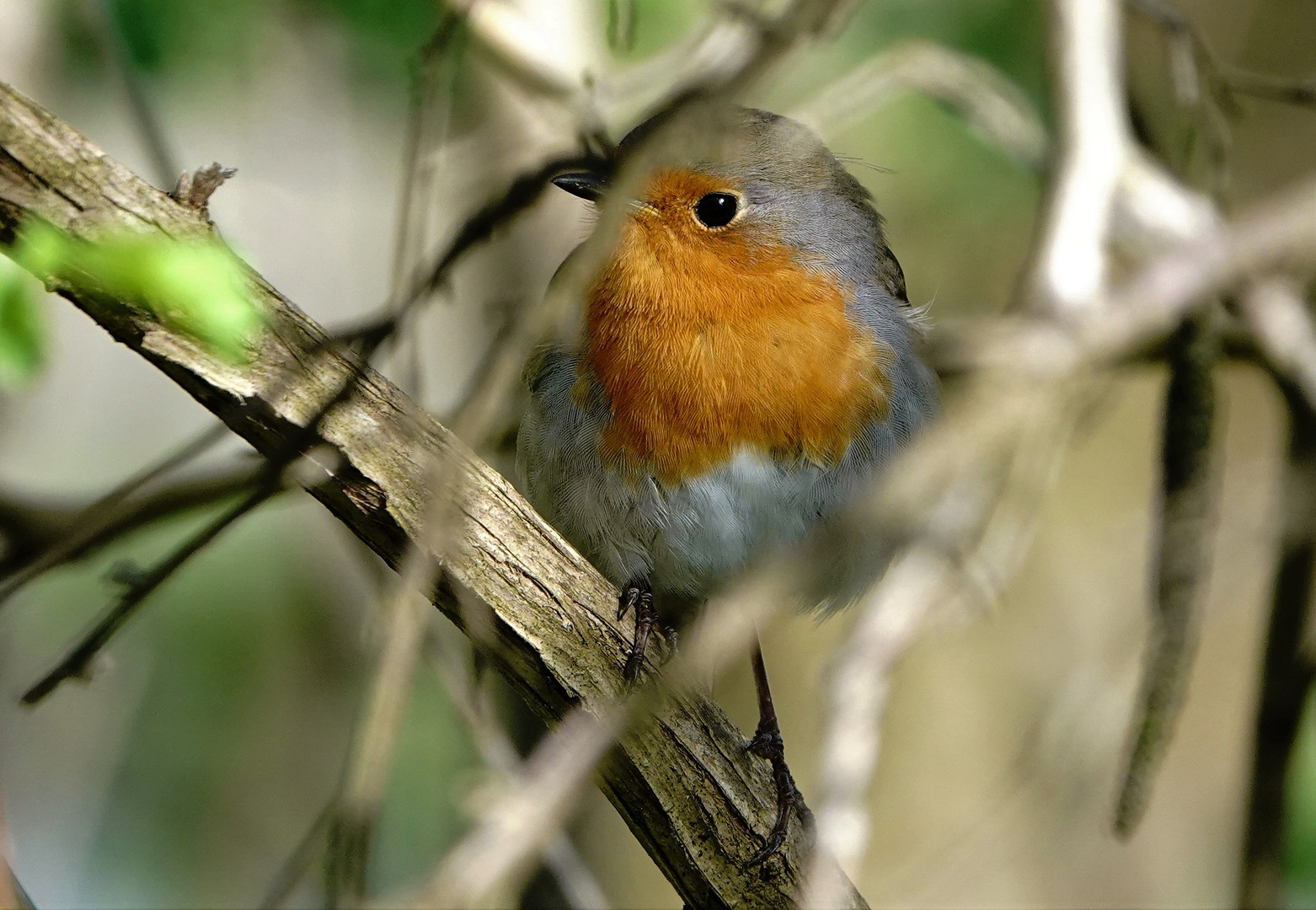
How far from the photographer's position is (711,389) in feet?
10.1

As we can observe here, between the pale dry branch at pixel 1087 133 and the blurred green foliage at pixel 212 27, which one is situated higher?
the blurred green foliage at pixel 212 27

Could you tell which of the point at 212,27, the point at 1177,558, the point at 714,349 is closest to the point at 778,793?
the point at 714,349

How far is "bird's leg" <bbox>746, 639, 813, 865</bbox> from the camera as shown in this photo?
2477mm

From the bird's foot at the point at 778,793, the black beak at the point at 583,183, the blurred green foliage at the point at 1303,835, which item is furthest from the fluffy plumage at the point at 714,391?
the blurred green foliage at the point at 1303,835

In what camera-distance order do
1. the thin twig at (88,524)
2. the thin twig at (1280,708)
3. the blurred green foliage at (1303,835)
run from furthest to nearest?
1. the blurred green foliage at (1303,835)
2. the thin twig at (1280,708)
3. the thin twig at (88,524)

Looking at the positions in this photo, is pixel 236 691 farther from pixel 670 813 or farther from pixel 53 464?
pixel 670 813

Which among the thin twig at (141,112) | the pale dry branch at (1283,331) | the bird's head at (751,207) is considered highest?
the thin twig at (141,112)

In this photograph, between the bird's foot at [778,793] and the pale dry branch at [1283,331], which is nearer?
the bird's foot at [778,793]

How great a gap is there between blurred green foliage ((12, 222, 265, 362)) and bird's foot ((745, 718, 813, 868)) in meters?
1.24

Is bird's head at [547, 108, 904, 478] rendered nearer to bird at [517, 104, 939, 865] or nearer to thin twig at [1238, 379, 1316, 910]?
bird at [517, 104, 939, 865]

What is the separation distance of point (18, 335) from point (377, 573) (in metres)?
1.55

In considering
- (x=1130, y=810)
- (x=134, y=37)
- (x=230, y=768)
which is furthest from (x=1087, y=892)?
(x=134, y=37)

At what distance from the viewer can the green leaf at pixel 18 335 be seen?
1.97 m

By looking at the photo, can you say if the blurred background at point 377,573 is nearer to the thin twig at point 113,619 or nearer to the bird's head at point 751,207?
the bird's head at point 751,207
